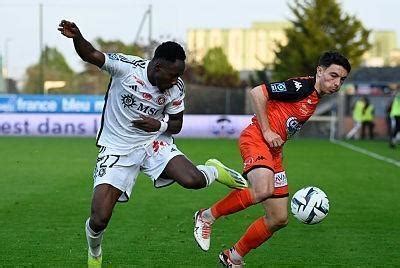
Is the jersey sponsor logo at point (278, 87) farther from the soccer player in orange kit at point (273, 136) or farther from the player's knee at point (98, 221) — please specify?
the player's knee at point (98, 221)

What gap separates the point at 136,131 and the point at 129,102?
12.0 inches

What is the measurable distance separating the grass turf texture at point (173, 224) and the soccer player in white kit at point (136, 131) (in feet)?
3.40

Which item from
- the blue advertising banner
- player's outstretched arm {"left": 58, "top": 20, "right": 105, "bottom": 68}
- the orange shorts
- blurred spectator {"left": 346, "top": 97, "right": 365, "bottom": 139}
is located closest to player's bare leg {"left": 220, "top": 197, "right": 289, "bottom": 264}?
the orange shorts

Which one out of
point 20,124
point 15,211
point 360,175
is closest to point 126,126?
point 15,211

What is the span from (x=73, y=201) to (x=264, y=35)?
371ft

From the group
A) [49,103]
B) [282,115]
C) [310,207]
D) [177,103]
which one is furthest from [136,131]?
[49,103]

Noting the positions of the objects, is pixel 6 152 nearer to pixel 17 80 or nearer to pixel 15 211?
pixel 15 211

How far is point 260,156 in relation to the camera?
7.84m

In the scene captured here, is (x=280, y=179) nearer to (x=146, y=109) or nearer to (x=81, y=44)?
(x=146, y=109)

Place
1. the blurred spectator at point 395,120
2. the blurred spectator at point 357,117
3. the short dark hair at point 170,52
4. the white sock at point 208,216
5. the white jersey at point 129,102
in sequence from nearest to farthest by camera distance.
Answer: the short dark hair at point 170,52 → the white jersey at point 129,102 → the white sock at point 208,216 → the blurred spectator at point 395,120 → the blurred spectator at point 357,117

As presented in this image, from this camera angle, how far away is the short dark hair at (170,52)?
744 cm

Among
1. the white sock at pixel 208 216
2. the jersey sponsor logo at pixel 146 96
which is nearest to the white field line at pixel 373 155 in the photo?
the white sock at pixel 208 216

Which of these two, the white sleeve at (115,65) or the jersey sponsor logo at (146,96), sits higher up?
the white sleeve at (115,65)

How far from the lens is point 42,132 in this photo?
114 feet
